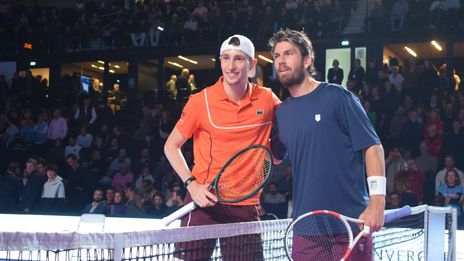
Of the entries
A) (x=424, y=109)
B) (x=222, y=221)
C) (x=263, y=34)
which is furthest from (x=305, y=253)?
(x=263, y=34)

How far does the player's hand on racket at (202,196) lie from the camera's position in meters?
4.26

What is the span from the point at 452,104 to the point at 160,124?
7604 millimetres

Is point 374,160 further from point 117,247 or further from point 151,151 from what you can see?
point 151,151

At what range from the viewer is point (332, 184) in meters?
3.87

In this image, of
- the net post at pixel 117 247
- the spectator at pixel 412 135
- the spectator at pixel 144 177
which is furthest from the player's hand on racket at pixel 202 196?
the spectator at pixel 144 177

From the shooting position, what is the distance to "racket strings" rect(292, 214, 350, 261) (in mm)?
3848

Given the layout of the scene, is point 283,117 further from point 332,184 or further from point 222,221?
point 222,221

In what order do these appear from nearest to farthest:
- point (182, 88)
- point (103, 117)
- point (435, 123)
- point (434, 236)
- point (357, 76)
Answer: point (434, 236) → point (435, 123) → point (357, 76) → point (103, 117) → point (182, 88)

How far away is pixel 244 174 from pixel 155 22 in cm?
2048

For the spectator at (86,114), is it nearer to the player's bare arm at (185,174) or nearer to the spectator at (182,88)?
the spectator at (182,88)

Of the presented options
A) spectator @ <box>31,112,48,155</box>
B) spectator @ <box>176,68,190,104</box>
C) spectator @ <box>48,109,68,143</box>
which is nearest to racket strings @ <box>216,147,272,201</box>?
spectator @ <box>48,109,68,143</box>

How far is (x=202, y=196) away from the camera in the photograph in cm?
427

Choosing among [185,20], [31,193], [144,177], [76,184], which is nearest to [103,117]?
[76,184]

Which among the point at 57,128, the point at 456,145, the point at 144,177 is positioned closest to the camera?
the point at 456,145
